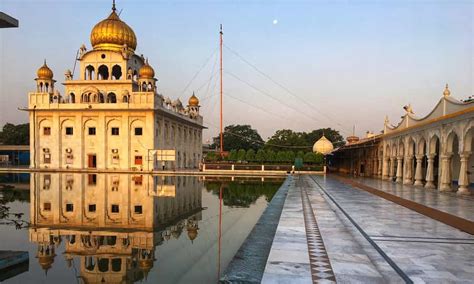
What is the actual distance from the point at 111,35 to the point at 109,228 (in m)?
36.7

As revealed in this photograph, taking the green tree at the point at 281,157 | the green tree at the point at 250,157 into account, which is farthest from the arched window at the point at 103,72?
the green tree at the point at 281,157

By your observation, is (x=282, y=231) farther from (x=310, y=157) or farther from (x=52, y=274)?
(x=310, y=157)

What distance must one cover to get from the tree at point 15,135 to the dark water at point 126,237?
56.4 m

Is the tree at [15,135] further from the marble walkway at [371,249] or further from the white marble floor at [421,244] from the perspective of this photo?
the white marble floor at [421,244]

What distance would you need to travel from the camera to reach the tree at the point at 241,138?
76500 mm

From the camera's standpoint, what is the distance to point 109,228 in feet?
32.6

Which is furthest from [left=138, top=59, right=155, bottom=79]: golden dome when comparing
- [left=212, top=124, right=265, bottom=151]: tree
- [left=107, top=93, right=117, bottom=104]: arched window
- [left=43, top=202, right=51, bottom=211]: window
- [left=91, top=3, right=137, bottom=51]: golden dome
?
[left=212, top=124, right=265, bottom=151]: tree

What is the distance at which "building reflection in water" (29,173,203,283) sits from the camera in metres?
6.84

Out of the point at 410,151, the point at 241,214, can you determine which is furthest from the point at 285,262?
the point at 410,151

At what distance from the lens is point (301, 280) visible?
497cm

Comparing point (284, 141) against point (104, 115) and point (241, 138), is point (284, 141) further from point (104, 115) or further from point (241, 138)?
point (104, 115)

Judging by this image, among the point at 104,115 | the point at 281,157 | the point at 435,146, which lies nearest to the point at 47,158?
the point at 104,115

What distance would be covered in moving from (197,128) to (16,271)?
48.9 m

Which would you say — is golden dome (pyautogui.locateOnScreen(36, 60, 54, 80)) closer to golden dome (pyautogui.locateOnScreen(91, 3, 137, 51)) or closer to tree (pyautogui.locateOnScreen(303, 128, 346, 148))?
golden dome (pyautogui.locateOnScreen(91, 3, 137, 51))
